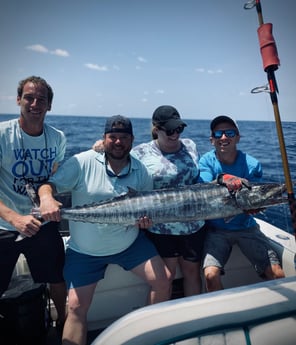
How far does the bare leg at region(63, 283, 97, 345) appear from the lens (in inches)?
82.7

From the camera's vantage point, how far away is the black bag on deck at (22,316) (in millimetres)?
2221

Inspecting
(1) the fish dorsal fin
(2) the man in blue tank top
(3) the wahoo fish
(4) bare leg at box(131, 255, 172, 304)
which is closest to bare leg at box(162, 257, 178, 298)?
(4) bare leg at box(131, 255, 172, 304)

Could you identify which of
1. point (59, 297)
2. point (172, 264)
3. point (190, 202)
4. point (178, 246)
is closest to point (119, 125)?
point (190, 202)

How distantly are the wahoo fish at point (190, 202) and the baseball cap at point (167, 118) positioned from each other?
0.61 meters

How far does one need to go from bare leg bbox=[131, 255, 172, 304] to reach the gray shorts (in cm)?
43

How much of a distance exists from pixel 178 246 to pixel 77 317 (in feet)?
3.56

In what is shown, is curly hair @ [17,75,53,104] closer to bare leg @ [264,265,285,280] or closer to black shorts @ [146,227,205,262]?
black shorts @ [146,227,205,262]

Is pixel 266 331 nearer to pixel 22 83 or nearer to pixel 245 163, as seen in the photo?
pixel 245 163

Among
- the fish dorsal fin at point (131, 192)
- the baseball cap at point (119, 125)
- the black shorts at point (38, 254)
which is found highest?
the baseball cap at point (119, 125)

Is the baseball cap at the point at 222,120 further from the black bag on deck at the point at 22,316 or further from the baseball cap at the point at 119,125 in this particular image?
the black bag on deck at the point at 22,316

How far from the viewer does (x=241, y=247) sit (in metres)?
2.75

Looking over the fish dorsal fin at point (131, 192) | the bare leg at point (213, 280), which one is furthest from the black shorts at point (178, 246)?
the fish dorsal fin at point (131, 192)

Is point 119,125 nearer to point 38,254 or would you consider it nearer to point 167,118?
point 167,118

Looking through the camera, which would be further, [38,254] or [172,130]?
[172,130]
